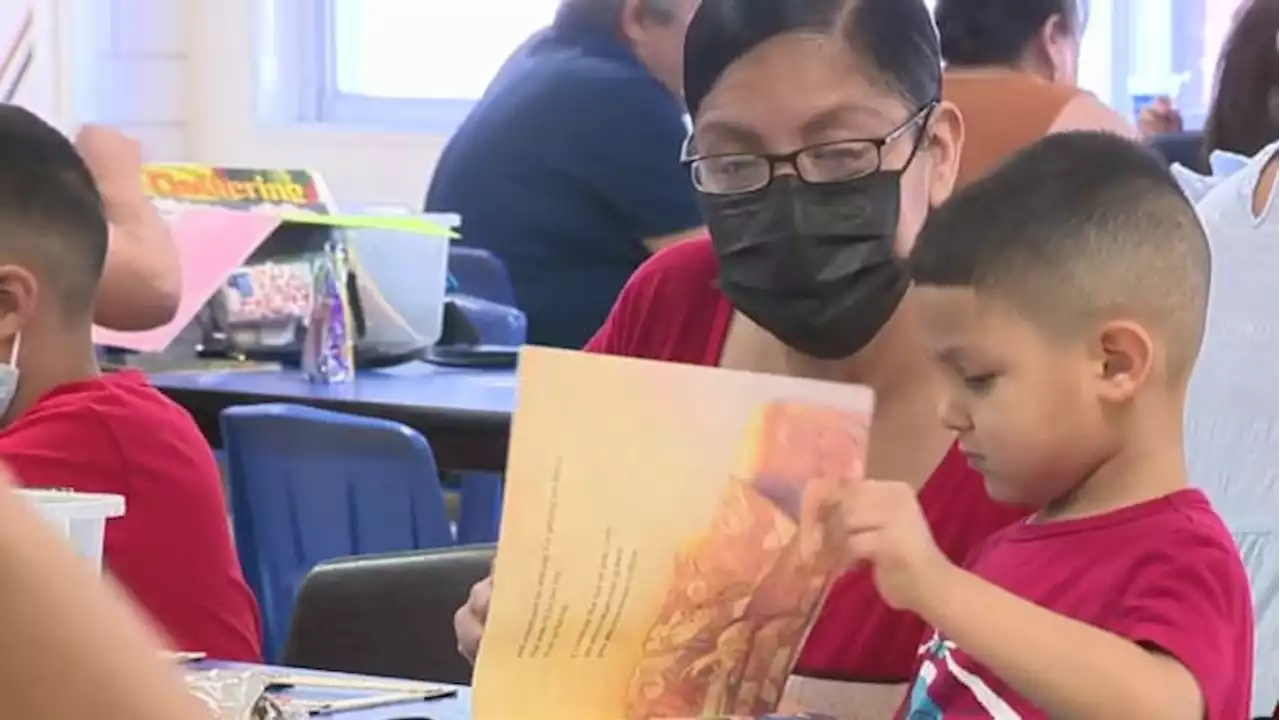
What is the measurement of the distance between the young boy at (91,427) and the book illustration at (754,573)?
673 millimetres

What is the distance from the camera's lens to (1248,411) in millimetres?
2156

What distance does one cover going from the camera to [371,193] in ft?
18.8

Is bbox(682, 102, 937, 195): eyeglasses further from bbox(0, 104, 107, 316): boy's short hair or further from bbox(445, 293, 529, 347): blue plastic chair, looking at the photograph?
bbox(445, 293, 529, 347): blue plastic chair

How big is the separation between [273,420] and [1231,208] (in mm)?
1154

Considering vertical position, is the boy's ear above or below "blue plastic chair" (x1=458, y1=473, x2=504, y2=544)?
above

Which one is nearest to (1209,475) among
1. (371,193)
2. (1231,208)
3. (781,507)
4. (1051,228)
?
(1231,208)

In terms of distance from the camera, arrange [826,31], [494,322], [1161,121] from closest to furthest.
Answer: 1. [826,31]
2. [494,322]
3. [1161,121]

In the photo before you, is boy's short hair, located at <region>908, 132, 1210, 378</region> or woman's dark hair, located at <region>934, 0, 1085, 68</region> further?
woman's dark hair, located at <region>934, 0, 1085, 68</region>

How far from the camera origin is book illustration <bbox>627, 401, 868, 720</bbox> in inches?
44.1

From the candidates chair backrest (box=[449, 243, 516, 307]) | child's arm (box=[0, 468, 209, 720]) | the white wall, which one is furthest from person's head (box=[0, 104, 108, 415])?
the white wall

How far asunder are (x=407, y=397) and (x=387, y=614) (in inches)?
43.5

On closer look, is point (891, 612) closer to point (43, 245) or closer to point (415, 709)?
point (415, 709)

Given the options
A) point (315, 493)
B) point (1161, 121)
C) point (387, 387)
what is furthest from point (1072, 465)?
point (1161, 121)

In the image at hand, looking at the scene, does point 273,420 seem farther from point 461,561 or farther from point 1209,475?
point 1209,475
